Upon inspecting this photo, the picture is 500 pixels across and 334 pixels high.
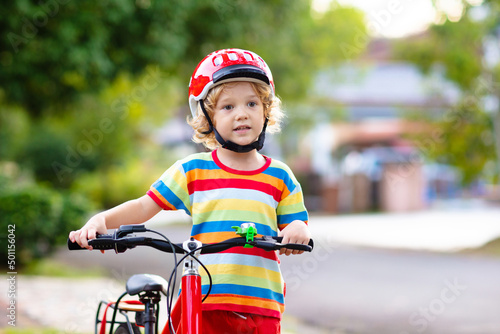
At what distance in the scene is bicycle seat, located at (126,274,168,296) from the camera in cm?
289

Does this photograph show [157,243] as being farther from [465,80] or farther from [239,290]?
[465,80]

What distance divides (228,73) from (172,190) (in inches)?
21.0

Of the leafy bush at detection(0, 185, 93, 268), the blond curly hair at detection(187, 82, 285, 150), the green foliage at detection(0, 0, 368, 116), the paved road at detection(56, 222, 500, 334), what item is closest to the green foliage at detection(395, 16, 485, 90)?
the green foliage at detection(0, 0, 368, 116)

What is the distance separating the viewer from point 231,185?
2742 mm

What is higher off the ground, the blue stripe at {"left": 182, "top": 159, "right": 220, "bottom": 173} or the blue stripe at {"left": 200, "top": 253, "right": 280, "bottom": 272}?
the blue stripe at {"left": 182, "top": 159, "right": 220, "bottom": 173}

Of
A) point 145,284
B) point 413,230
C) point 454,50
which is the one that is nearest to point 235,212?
point 145,284

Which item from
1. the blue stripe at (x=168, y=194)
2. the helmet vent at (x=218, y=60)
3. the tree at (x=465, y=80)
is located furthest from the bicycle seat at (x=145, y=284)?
the tree at (x=465, y=80)

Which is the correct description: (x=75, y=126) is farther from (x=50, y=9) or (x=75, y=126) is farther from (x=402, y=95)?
(x=402, y=95)

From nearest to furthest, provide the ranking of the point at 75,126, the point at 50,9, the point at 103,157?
the point at 50,9
the point at 75,126
the point at 103,157

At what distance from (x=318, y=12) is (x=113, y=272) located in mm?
14996

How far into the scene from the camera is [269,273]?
2729 mm

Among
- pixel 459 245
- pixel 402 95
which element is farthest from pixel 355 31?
pixel 402 95

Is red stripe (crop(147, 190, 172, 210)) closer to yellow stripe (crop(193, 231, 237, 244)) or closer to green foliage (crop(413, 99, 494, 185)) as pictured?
yellow stripe (crop(193, 231, 237, 244))

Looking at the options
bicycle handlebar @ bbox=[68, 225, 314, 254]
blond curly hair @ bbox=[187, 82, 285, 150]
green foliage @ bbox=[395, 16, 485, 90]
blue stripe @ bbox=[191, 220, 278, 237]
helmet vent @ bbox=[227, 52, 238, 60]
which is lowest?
bicycle handlebar @ bbox=[68, 225, 314, 254]
